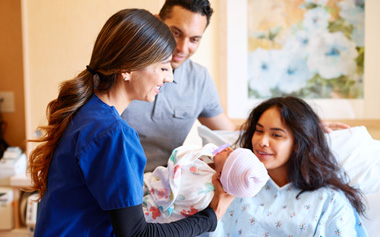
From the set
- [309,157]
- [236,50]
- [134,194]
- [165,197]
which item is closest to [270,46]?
[236,50]

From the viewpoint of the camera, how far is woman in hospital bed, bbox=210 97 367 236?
1581 millimetres

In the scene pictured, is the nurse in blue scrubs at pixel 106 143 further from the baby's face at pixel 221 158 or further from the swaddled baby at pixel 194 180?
the baby's face at pixel 221 158

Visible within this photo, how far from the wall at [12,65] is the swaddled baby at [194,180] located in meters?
1.64

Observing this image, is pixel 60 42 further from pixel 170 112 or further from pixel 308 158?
pixel 308 158

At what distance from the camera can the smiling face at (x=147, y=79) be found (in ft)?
3.58

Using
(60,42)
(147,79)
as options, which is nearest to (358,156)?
(147,79)

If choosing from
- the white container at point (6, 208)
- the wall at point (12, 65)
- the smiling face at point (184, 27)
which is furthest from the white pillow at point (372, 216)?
the wall at point (12, 65)

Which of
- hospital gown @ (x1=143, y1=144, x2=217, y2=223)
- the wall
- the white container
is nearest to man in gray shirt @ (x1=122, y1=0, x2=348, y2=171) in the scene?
hospital gown @ (x1=143, y1=144, x2=217, y2=223)

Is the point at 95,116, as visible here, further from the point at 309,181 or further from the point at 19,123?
the point at 19,123

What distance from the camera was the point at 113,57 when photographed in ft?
3.48

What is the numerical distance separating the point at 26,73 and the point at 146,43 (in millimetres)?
1641

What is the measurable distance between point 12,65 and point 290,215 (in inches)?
89.1

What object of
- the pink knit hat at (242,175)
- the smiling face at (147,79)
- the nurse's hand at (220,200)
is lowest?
the nurse's hand at (220,200)

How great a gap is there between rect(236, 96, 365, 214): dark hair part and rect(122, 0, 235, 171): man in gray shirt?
44cm
